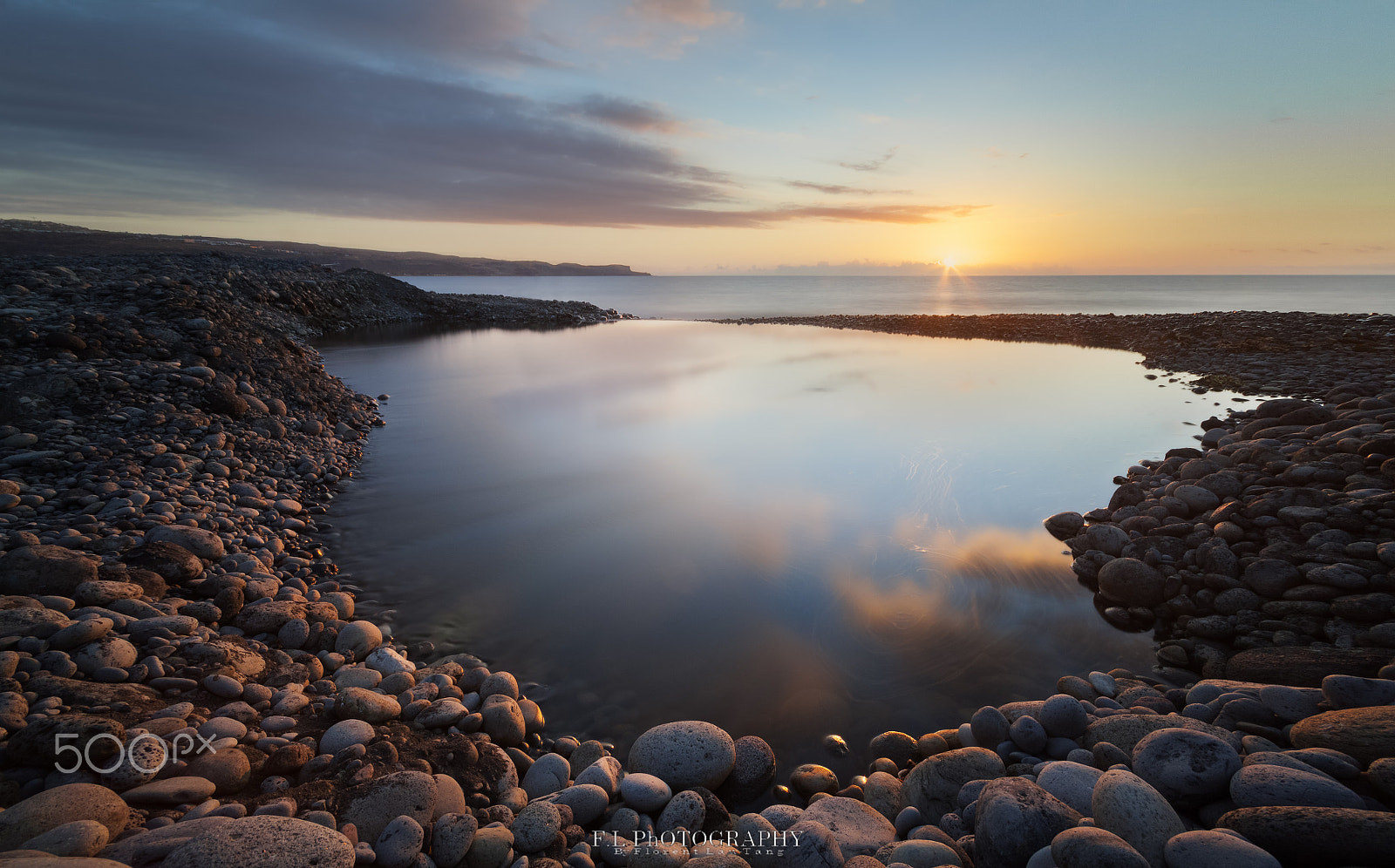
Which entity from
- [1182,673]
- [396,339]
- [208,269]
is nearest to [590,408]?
[1182,673]

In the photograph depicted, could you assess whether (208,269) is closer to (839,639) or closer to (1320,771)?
(839,639)

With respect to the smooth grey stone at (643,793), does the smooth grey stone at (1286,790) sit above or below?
above

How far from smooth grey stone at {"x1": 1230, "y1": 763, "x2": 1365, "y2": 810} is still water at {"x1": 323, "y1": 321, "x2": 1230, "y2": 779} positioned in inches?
74.1

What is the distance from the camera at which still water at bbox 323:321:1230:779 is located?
5.04 m

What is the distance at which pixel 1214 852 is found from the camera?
8.27 ft

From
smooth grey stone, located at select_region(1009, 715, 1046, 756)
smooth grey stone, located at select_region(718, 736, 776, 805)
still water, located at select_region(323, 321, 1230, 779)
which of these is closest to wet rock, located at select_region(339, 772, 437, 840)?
still water, located at select_region(323, 321, 1230, 779)

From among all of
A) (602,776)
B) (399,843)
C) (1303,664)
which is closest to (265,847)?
(399,843)

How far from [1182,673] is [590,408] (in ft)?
42.1

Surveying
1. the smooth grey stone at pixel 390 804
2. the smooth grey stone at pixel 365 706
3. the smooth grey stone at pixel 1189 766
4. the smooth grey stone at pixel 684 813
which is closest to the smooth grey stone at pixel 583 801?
the smooth grey stone at pixel 684 813

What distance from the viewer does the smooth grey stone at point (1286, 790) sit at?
109 inches

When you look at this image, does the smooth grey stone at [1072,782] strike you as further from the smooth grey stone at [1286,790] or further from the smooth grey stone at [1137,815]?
the smooth grey stone at [1286,790]

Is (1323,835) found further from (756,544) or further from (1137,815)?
(756,544)

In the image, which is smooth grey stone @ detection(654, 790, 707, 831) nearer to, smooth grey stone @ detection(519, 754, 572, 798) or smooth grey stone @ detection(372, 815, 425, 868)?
smooth grey stone @ detection(519, 754, 572, 798)

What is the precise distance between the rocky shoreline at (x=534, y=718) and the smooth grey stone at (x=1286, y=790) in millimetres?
12
